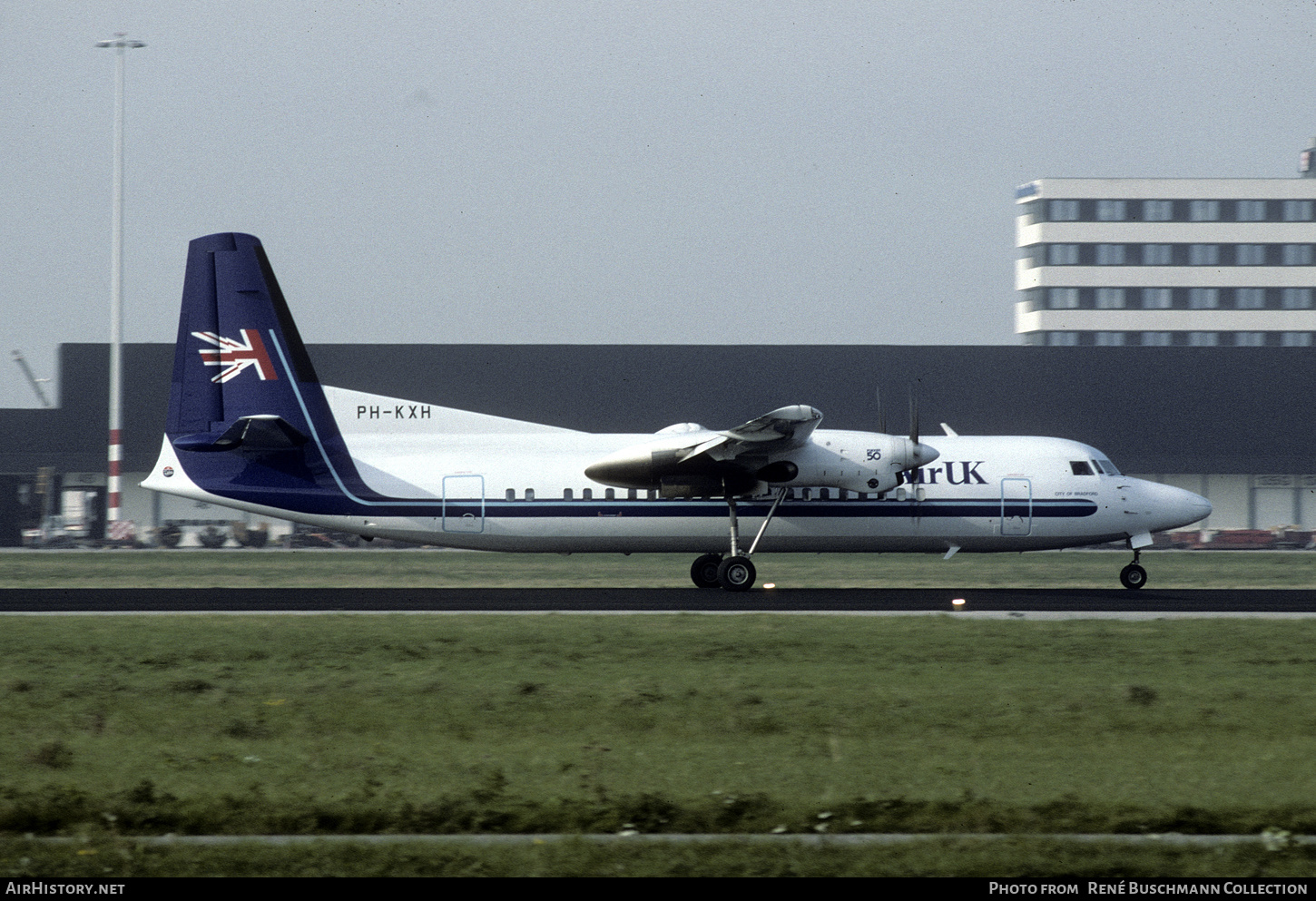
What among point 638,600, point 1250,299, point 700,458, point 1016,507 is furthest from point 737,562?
point 1250,299

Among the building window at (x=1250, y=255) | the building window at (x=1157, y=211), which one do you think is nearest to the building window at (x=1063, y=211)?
the building window at (x=1157, y=211)

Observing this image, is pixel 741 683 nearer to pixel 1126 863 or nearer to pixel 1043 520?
pixel 1126 863

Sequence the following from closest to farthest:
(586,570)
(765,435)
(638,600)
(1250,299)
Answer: (638,600), (765,435), (586,570), (1250,299)

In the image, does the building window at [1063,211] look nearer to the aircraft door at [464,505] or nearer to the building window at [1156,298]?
the building window at [1156,298]

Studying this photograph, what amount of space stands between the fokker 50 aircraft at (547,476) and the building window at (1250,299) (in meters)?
87.3

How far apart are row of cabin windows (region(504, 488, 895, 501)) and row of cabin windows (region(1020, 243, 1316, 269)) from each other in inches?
3435

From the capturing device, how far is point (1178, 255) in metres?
107

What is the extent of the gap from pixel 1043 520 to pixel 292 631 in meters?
17.0

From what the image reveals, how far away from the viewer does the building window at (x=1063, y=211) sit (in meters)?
108

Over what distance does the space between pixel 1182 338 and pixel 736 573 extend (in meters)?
90.4

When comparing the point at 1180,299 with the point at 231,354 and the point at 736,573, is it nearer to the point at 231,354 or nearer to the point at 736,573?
the point at 736,573

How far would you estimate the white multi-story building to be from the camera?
10625 cm

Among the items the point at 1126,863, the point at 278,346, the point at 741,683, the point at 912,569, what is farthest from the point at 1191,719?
the point at 912,569
